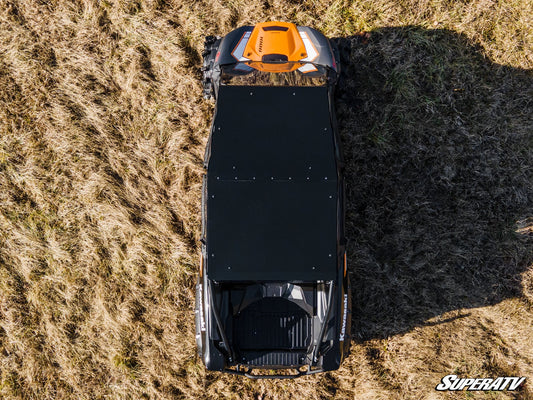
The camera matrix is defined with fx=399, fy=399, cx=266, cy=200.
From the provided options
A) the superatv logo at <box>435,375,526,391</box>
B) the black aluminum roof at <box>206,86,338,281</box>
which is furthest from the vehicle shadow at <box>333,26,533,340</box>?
the black aluminum roof at <box>206,86,338,281</box>

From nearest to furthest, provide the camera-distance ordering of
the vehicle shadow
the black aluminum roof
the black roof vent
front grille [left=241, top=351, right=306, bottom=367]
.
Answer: the black aluminum roof, front grille [left=241, top=351, right=306, bottom=367], the black roof vent, the vehicle shadow

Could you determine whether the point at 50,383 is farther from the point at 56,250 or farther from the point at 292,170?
the point at 292,170

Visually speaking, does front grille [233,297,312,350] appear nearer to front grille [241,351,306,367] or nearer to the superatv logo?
front grille [241,351,306,367]

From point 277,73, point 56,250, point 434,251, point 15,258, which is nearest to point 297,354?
point 434,251

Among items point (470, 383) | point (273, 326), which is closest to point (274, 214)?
point (273, 326)

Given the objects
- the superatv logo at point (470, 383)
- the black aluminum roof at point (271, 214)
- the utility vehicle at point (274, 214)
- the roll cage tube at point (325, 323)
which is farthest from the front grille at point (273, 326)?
the superatv logo at point (470, 383)

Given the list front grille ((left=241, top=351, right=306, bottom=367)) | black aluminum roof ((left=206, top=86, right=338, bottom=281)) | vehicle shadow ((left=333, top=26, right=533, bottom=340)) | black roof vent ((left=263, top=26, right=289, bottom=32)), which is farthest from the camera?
vehicle shadow ((left=333, top=26, right=533, bottom=340))

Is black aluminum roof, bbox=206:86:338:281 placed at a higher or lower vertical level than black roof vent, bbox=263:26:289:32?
lower
